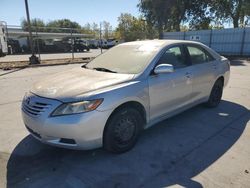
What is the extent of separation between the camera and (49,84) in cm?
348

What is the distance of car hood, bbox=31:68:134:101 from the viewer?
307cm

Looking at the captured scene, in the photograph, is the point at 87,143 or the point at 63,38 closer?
the point at 87,143

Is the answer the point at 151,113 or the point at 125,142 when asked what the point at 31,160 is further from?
the point at 151,113

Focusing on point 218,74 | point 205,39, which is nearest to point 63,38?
point 205,39

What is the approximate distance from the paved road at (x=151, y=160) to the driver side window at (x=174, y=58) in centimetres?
116

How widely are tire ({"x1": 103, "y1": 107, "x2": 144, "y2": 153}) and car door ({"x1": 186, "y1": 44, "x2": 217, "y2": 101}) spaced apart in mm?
1674

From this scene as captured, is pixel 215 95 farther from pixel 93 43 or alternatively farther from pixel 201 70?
pixel 93 43

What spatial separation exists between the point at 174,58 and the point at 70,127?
2331 millimetres

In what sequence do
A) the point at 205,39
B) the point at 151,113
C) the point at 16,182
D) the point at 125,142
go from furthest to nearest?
the point at 205,39 < the point at 151,113 < the point at 125,142 < the point at 16,182

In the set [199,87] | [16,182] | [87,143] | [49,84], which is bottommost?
[16,182]

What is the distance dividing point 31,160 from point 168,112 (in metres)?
2.30

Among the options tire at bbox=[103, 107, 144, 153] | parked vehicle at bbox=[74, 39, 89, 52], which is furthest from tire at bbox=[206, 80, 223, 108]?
parked vehicle at bbox=[74, 39, 89, 52]

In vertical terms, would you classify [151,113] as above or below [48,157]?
above

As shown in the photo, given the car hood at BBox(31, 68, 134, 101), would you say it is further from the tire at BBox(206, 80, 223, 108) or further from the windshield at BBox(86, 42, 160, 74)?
the tire at BBox(206, 80, 223, 108)
